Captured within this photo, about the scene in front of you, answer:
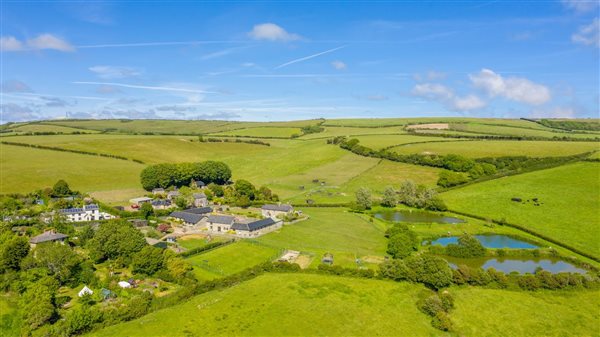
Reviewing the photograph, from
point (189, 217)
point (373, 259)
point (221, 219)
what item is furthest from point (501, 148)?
point (189, 217)

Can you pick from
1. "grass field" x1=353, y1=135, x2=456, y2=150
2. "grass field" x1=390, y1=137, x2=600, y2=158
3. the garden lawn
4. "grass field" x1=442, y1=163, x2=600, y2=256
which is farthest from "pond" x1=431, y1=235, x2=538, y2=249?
"grass field" x1=353, y1=135, x2=456, y2=150

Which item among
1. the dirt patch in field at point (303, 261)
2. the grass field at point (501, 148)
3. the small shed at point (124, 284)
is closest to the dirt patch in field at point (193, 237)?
the small shed at point (124, 284)

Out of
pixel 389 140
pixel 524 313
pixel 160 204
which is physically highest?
pixel 389 140

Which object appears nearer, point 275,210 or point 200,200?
point 275,210

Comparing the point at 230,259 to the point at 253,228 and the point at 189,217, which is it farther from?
the point at 189,217

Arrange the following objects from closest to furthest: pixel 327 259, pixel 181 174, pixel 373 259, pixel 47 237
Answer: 1. pixel 327 259
2. pixel 373 259
3. pixel 47 237
4. pixel 181 174

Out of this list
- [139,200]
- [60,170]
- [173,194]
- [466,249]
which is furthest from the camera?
[60,170]

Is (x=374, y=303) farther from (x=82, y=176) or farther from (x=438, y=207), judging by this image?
(x=82, y=176)

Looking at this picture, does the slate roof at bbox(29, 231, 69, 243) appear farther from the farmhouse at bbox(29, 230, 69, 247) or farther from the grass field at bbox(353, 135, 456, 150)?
the grass field at bbox(353, 135, 456, 150)
